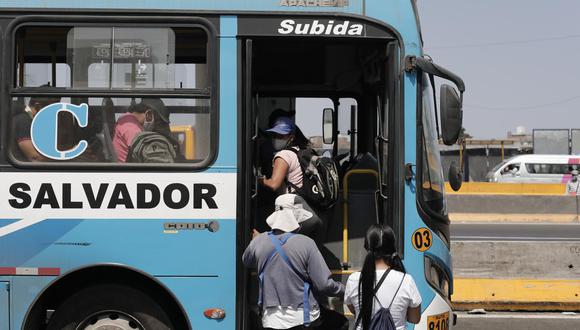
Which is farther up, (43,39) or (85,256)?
(43,39)

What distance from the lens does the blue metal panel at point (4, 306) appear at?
18.9 feet

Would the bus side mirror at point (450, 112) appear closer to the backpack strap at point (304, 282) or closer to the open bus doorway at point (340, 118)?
the open bus doorway at point (340, 118)

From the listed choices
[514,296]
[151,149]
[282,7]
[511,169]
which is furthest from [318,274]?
[511,169]

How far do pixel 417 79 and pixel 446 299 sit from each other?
1775mm

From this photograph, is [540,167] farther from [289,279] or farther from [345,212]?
[289,279]

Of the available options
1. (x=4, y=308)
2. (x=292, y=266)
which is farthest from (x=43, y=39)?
(x=292, y=266)

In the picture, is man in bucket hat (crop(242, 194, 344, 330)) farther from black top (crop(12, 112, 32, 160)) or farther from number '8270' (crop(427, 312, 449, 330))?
black top (crop(12, 112, 32, 160))

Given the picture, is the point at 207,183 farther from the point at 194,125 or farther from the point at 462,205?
the point at 462,205

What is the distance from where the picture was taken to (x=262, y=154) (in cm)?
709

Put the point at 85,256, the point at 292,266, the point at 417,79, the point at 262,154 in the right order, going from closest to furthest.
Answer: the point at 292,266
the point at 85,256
the point at 417,79
the point at 262,154

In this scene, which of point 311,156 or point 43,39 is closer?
point 43,39

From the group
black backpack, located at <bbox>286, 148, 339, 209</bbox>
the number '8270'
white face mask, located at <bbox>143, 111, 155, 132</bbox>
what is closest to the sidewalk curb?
the number '8270'

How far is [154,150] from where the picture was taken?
19.3 feet

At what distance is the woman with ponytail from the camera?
4835 millimetres
